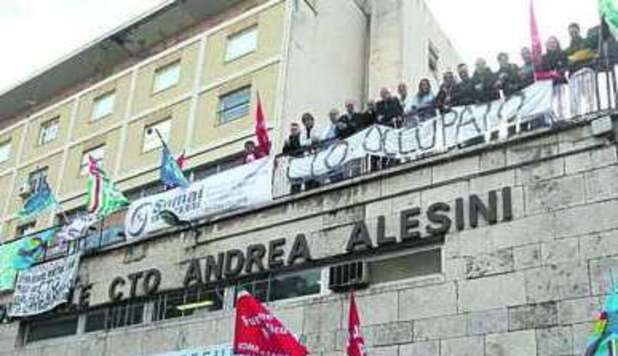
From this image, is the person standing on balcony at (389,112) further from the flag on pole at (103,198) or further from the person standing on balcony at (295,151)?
the flag on pole at (103,198)

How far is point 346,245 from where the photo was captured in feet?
45.8

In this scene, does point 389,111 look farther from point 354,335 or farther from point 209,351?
point 209,351

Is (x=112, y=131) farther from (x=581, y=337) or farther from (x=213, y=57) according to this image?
(x=581, y=337)

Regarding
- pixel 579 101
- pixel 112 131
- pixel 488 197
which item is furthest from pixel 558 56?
pixel 112 131

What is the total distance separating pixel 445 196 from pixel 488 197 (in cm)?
73

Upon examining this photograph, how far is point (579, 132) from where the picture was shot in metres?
12.2

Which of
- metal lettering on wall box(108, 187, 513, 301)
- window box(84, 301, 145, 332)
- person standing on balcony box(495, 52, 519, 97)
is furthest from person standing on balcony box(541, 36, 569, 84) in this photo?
window box(84, 301, 145, 332)

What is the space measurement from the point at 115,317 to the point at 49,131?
52.8ft

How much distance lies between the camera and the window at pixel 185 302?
50.5 feet

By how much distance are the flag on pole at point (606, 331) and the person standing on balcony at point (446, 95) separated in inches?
162

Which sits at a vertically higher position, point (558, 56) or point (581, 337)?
point (558, 56)

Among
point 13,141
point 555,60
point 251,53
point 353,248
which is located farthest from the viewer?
point 13,141

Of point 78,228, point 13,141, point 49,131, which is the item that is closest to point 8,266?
point 78,228

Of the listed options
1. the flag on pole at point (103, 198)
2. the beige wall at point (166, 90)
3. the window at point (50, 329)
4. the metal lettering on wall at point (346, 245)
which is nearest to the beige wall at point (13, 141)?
the beige wall at point (166, 90)
